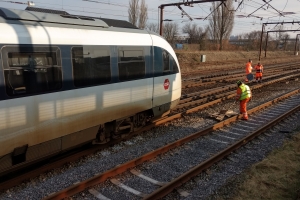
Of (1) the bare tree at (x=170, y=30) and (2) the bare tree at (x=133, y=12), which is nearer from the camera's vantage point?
(2) the bare tree at (x=133, y=12)

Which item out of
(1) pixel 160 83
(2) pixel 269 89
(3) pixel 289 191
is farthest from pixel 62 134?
(2) pixel 269 89

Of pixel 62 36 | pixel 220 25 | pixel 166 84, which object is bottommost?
pixel 166 84

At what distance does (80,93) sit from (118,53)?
1.62 m

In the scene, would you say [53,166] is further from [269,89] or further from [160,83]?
[269,89]

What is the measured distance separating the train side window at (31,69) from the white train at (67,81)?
0.02 metres

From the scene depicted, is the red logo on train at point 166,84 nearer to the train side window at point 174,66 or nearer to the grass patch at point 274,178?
the train side window at point 174,66

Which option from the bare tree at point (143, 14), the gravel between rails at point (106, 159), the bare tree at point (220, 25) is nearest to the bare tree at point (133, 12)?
the bare tree at point (143, 14)

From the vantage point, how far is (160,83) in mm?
9062

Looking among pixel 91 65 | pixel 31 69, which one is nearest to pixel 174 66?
pixel 91 65

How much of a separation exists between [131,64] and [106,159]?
2599 mm

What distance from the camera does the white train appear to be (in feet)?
17.2

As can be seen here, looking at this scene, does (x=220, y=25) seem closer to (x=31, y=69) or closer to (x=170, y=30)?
(x=170, y=30)

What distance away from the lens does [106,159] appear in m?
7.17

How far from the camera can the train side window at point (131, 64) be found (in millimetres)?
7516
